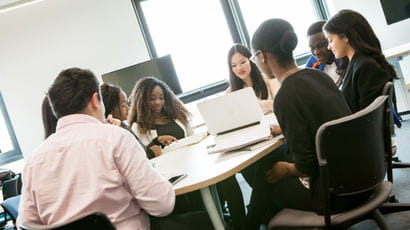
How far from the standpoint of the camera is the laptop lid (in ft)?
6.82

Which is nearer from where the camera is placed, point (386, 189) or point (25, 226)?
point (25, 226)

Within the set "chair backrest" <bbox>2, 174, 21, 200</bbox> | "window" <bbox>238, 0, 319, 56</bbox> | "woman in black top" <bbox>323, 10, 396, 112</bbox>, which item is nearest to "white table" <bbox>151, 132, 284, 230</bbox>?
"woman in black top" <bbox>323, 10, 396, 112</bbox>

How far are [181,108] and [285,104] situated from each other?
1.83 meters

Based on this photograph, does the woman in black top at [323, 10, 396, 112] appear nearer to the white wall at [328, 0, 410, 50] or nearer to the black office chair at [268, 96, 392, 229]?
the black office chair at [268, 96, 392, 229]

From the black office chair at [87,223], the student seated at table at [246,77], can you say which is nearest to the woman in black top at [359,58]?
the student seated at table at [246,77]

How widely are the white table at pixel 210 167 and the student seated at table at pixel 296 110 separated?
0.41 ft

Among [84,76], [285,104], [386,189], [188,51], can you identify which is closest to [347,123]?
[285,104]

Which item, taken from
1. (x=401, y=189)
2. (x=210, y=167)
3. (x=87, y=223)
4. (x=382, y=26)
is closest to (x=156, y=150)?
(x=210, y=167)

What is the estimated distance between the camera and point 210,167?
61.7 inches

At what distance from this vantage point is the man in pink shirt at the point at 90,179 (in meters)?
1.24

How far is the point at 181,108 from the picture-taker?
Result: 3107 mm

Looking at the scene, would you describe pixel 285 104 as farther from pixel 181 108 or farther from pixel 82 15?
pixel 82 15

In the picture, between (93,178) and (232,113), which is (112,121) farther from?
(93,178)

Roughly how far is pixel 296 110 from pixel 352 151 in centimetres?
22
